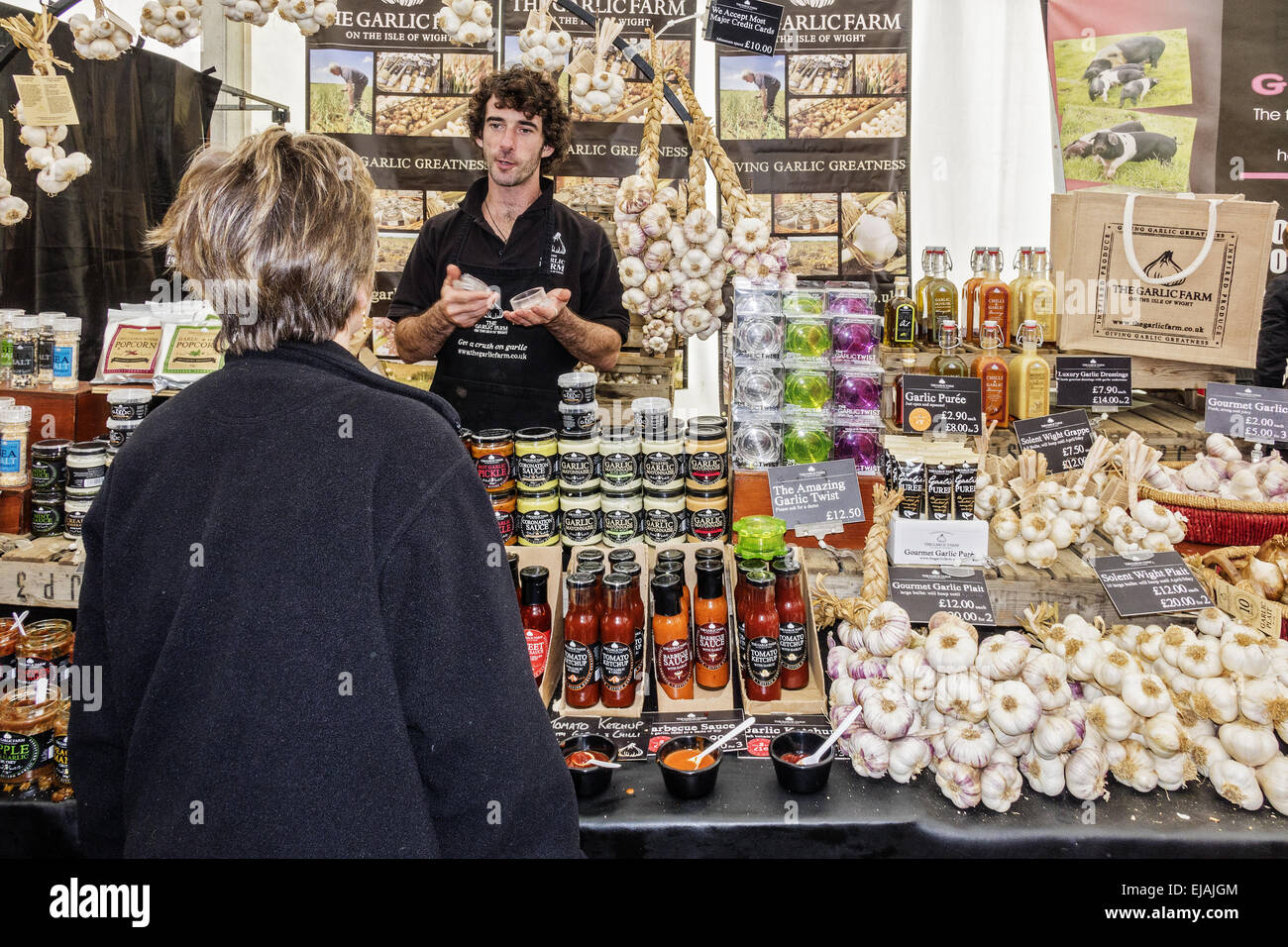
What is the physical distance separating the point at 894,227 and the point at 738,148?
3.09ft

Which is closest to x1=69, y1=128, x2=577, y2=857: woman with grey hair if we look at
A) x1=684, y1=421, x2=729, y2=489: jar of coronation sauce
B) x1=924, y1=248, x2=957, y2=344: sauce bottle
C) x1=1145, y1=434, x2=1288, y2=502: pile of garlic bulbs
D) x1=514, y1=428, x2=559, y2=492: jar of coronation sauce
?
x1=514, y1=428, x2=559, y2=492: jar of coronation sauce

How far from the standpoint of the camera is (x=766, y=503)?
2514 millimetres

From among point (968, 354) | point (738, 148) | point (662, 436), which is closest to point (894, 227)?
point (738, 148)

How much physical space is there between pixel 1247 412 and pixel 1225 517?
70 centimetres

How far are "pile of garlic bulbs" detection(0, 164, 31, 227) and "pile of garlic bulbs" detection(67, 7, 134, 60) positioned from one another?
21.9 inches

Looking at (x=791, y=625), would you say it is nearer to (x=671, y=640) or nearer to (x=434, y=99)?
(x=671, y=640)

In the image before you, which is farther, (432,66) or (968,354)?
(432,66)

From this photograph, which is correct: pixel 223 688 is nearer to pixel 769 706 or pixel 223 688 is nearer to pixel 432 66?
pixel 769 706

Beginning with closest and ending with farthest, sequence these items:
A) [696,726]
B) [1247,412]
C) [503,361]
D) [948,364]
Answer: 1. [696,726]
2. [1247,412]
3. [948,364]
4. [503,361]

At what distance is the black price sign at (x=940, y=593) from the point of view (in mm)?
2150

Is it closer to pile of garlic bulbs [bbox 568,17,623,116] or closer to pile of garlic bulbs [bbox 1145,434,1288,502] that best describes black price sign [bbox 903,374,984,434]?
pile of garlic bulbs [bbox 1145,434,1288,502]

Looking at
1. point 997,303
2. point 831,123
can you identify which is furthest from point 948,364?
point 831,123
